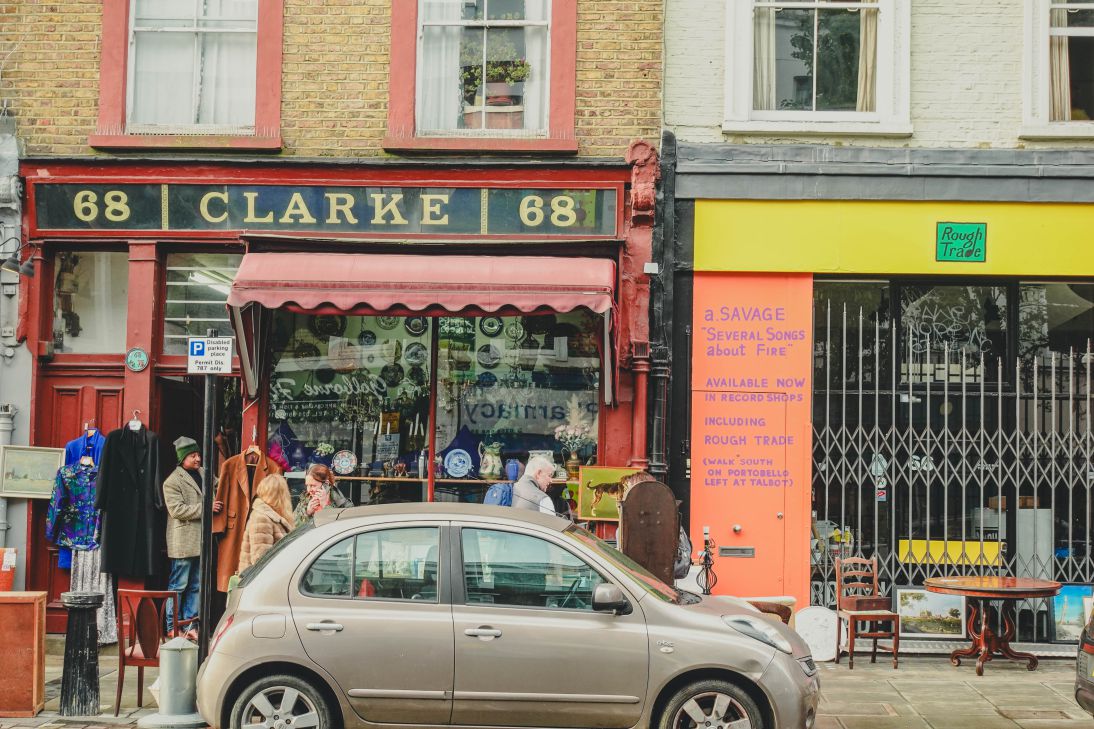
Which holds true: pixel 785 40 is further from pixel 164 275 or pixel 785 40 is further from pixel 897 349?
pixel 164 275

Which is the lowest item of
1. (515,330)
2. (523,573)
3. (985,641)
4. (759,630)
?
(985,641)

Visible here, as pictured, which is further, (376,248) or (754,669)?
(376,248)

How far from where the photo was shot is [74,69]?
37.3 ft

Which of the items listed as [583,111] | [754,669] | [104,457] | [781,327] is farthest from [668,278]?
[104,457]

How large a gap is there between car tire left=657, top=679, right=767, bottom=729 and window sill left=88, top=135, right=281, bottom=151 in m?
7.03

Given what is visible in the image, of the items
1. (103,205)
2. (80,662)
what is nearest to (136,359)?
(103,205)

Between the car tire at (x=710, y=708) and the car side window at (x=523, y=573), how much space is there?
787mm

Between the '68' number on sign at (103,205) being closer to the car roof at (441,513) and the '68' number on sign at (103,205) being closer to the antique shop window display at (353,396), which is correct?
the antique shop window display at (353,396)

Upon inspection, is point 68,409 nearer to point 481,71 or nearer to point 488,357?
point 488,357

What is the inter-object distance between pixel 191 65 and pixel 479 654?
24.9ft

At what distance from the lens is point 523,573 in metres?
7.02

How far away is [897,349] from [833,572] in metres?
2.35

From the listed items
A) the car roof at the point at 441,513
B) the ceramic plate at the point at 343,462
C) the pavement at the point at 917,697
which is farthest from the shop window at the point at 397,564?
the ceramic plate at the point at 343,462

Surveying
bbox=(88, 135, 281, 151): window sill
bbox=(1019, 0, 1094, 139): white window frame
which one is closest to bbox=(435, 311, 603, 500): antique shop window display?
bbox=(88, 135, 281, 151): window sill
